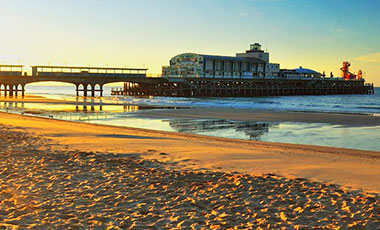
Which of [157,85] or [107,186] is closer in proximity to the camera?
[107,186]

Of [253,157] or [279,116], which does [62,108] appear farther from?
[253,157]

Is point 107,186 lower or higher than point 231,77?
lower

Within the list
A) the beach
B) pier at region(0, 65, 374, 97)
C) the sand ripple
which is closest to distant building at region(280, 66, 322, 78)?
pier at region(0, 65, 374, 97)

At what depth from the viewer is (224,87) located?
88.9 metres

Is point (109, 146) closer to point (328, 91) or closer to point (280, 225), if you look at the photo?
point (280, 225)

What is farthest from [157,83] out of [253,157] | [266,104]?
[253,157]

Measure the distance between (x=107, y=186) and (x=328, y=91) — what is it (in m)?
112

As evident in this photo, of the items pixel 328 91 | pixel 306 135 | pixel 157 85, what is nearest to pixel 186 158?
pixel 306 135

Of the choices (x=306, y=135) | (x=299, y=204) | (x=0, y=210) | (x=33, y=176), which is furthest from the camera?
(x=306, y=135)

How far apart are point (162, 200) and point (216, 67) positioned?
83.1 meters

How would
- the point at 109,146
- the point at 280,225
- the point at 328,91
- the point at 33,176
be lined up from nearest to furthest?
1. the point at 280,225
2. the point at 33,176
3. the point at 109,146
4. the point at 328,91

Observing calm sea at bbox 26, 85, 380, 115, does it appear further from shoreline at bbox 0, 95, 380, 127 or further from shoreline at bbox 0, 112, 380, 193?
shoreline at bbox 0, 112, 380, 193

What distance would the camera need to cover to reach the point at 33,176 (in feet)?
27.3

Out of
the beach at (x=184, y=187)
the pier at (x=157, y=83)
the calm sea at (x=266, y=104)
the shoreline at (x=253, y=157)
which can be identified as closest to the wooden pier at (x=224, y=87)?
the pier at (x=157, y=83)
